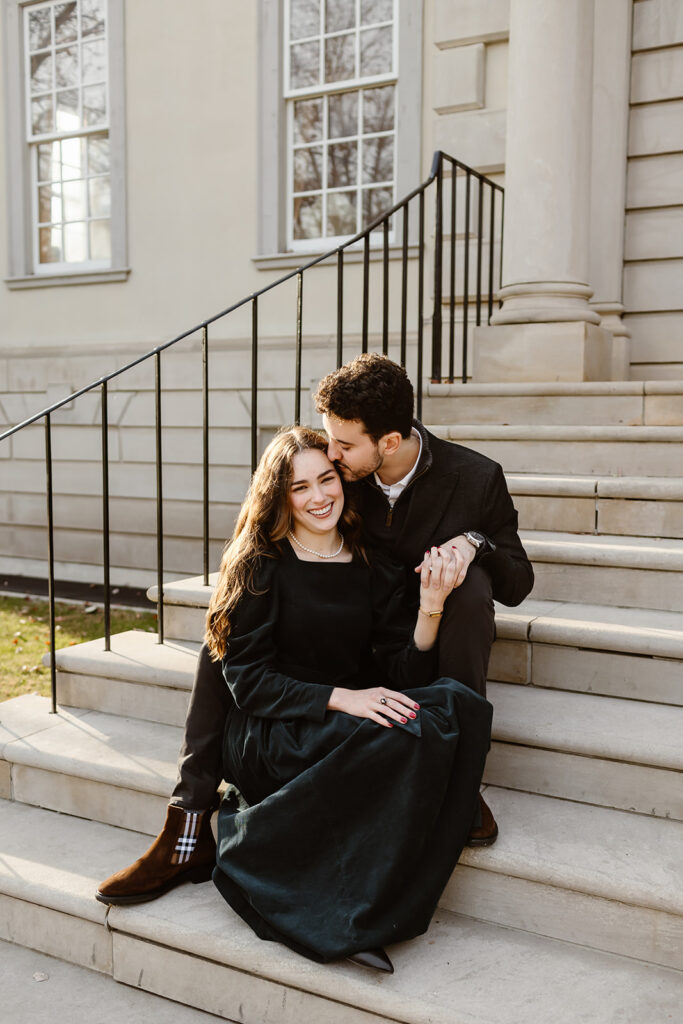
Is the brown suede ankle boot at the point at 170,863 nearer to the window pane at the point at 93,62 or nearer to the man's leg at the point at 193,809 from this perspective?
the man's leg at the point at 193,809

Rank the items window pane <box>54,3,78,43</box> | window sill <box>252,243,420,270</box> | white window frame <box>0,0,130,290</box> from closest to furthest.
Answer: window sill <box>252,243,420,270</box> < white window frame <box>0,0,130,290</box> < window pane <box>54,3,78,43</box>

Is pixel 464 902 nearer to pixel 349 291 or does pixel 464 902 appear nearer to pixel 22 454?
pixel 349 291

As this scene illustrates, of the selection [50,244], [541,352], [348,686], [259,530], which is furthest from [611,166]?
[50,244]

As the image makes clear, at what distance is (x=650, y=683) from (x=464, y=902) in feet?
2.72

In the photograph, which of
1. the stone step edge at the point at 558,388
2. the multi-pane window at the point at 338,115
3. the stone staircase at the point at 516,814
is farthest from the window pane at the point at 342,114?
the stone staircase at the point at 516,814

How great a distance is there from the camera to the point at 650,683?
2.46 metres

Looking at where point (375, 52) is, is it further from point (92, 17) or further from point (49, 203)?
Result: point (49, 203)

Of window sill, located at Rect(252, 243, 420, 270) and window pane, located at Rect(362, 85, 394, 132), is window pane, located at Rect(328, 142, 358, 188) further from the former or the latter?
window sill, located at Rect(252, 243, 420, 270)

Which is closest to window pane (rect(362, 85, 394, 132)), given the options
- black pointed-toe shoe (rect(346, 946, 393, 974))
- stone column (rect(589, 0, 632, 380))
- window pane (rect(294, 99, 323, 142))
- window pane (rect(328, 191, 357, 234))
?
window pane (rect(294, 99, 323, 142))

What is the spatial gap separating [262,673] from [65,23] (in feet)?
23.1

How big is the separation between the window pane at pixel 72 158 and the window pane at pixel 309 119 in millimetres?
2094

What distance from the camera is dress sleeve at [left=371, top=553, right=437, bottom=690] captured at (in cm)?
222

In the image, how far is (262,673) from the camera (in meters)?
2.10

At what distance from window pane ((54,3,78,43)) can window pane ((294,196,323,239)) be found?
2594 millimetres
